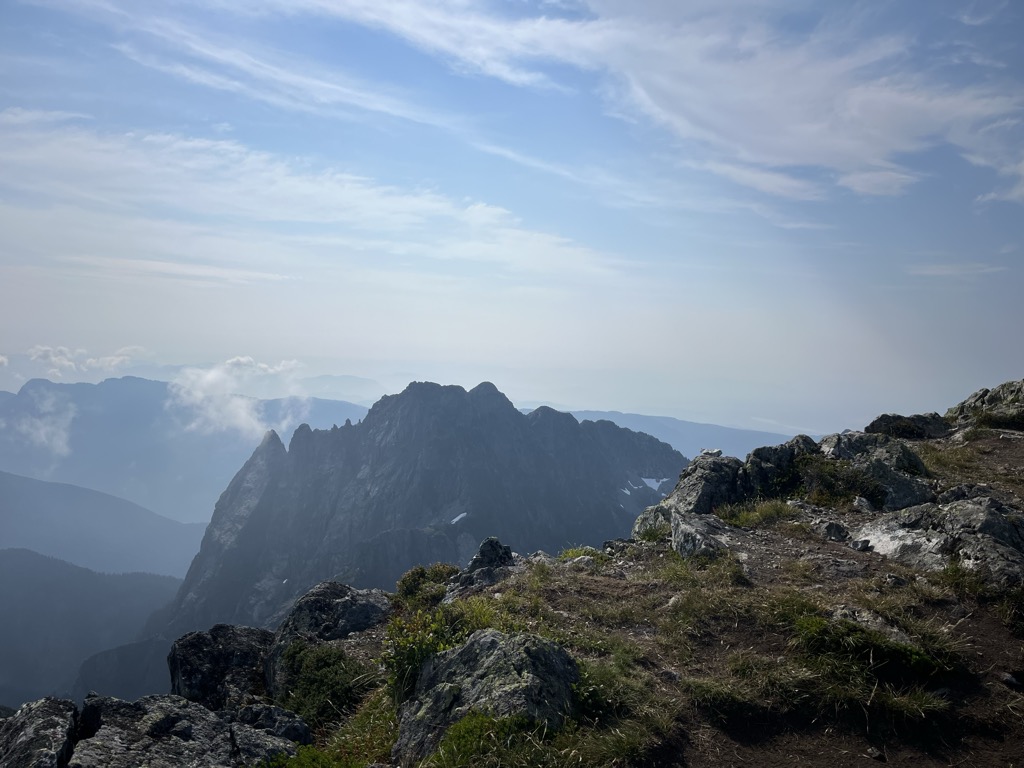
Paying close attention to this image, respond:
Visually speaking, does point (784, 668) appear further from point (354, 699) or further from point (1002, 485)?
point (1002, 485)

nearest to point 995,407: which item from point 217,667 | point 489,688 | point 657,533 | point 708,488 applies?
point 708,488

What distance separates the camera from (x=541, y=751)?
31.9ft

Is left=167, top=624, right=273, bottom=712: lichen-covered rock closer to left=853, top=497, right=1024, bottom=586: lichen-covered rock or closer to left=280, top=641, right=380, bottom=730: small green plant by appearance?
left=280, top=641, right=380, bottom=730: small green plant

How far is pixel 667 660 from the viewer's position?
1331 cm

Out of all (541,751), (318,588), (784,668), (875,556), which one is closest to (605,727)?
(541,751)

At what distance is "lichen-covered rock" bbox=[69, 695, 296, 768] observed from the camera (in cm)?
987

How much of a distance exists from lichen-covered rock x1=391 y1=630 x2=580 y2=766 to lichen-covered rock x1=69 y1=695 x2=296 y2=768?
228 centimetres

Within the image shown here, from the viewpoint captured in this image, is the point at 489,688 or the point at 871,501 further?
the point at 871,501

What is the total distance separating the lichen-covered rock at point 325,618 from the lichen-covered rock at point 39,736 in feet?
23.0

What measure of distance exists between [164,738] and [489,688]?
568cm

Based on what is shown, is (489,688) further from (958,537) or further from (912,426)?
(912,426)

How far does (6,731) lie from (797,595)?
637 inches

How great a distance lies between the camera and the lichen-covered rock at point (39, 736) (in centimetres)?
938

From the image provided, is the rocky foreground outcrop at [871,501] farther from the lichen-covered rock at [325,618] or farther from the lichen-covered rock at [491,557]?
the lichen-covered rock at [325,618]
